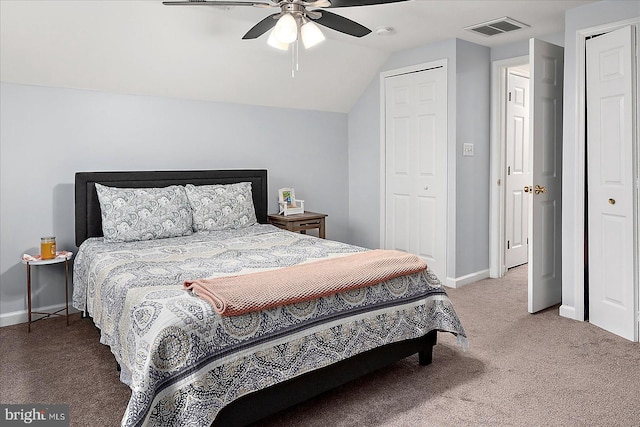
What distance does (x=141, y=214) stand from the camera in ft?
11.4

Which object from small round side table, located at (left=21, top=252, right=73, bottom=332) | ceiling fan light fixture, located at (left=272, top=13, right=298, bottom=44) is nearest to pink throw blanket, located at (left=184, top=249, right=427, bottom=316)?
ceiling fan light fixture, located at (left=272, top=13, right=298, bottom=44)

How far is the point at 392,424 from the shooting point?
84.7 inches

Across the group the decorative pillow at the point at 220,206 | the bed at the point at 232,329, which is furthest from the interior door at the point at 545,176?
the decorative pillow at the point at 220,206

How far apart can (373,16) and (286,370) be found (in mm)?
2774

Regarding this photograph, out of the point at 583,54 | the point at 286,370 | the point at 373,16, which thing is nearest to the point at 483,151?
the point at 583,54

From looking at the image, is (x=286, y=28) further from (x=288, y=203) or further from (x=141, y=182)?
(x=288, y=203)

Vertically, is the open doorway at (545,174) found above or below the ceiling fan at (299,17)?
below

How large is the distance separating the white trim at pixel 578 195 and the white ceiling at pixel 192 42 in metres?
0.36

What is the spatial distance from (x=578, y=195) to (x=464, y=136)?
1269mm

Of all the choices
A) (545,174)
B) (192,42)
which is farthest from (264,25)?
(545,174)

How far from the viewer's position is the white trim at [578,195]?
133 inches

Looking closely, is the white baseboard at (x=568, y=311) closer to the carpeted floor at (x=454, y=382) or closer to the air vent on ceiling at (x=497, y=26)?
the carpeted floor at (x=454, y=382)

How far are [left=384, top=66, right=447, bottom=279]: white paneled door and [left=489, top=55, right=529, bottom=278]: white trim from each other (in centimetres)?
62

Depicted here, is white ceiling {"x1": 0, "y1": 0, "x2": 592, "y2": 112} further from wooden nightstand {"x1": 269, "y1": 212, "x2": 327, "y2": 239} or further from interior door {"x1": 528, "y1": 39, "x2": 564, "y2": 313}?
wooden nightstand {"x1": 269, "y1": 212, "x2": 327, "y2": 239}
